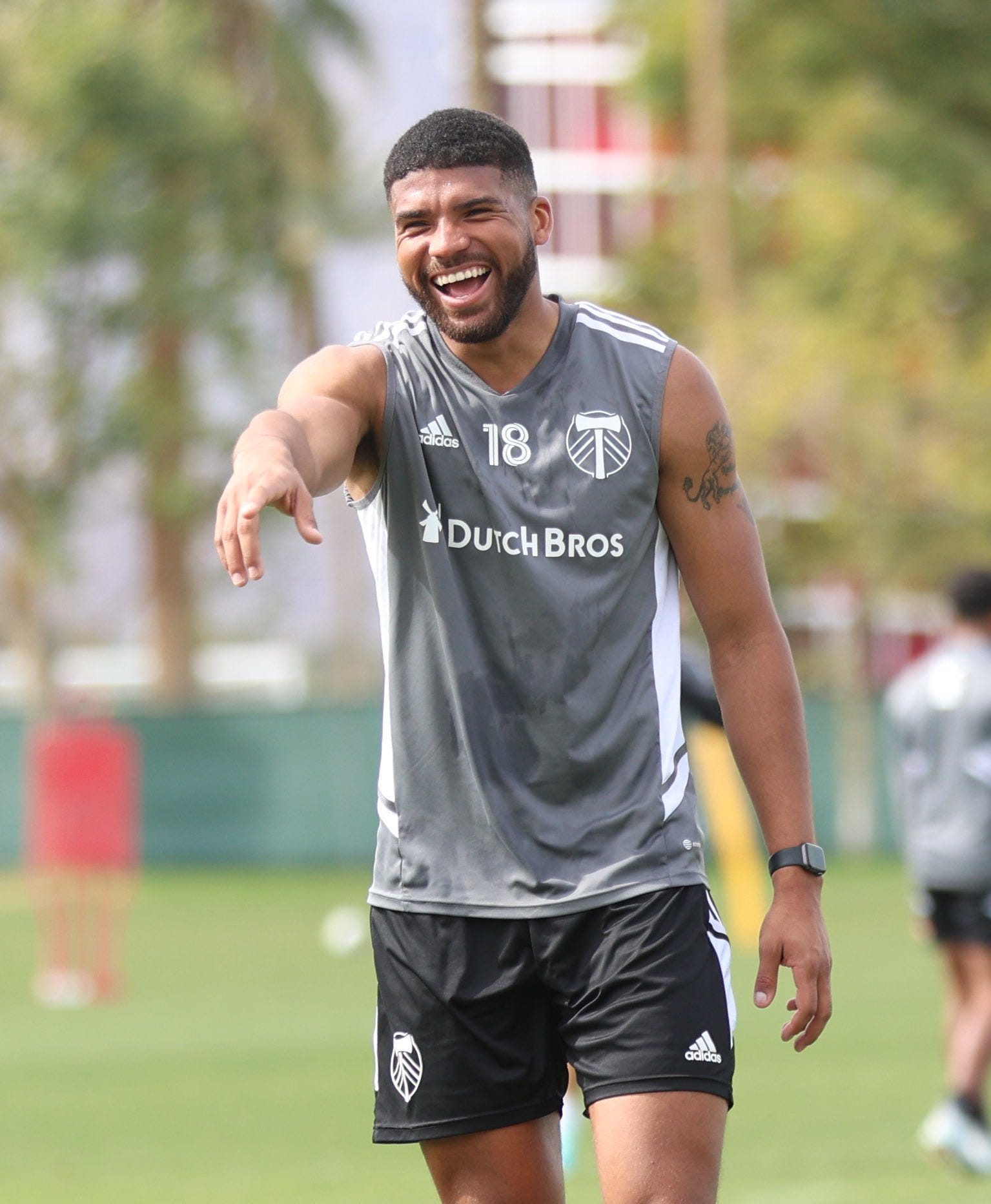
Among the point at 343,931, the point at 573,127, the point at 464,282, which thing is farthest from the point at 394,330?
the point at 573,127

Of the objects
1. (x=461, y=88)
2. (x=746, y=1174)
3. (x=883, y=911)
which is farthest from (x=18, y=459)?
(x=746, y=1174)

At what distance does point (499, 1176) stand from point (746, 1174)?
4.62 m

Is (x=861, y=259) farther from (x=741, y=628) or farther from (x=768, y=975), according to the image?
(x=768, y=975)

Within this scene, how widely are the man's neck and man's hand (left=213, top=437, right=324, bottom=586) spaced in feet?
2.40

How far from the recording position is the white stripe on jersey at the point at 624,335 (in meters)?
4.53

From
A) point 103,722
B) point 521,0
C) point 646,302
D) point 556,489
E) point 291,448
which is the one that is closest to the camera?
point 291,448

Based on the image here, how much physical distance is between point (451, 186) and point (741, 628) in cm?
102

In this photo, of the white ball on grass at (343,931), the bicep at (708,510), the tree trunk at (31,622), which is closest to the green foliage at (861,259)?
the tree trunk at (31,622)

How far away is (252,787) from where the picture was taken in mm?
29312

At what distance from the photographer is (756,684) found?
452 centimetres

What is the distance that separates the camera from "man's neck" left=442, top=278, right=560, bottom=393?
14.6ft

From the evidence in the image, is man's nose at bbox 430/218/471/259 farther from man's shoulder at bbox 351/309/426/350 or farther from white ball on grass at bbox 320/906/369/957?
white ball on grass at bbox 320/906/369/957

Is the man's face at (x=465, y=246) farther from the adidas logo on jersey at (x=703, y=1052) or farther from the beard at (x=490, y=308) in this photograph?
the adidas logo on jersey at (x=703, y=1052)

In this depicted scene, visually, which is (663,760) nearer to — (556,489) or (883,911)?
(556,489)
